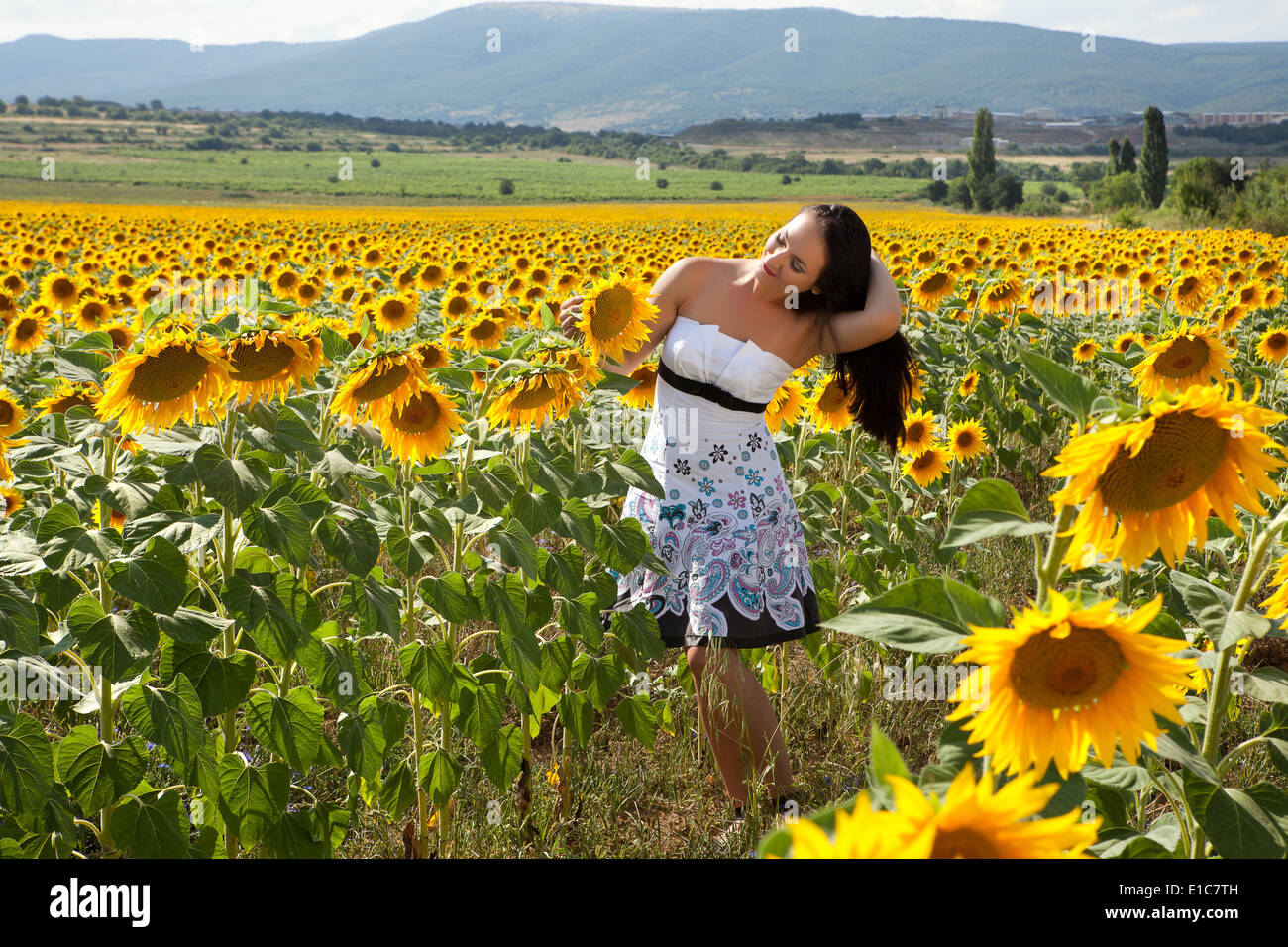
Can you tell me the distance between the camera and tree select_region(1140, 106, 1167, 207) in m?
44.7

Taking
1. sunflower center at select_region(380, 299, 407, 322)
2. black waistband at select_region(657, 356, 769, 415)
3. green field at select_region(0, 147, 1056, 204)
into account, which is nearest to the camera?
black waistband at select_region(657, 356, 769, 415)

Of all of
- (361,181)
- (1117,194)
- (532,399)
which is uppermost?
(361,181)

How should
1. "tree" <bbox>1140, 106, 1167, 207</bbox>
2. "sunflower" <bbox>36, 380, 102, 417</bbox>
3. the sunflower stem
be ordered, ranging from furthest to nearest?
"tree" <bbox>1140, 106, 1167, 207</bbox> → "sunflower" <bbox>36, 380, 102, 417</bbox> → the sunflower stem

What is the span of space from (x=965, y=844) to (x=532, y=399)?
7.16ft

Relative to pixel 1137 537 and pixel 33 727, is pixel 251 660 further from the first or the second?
pixel 1137 537

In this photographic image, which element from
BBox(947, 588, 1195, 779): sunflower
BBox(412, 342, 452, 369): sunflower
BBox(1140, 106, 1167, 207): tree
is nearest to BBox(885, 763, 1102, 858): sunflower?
BBox(947, 588, 1195, 779): sunflower

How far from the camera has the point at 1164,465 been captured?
1406mm

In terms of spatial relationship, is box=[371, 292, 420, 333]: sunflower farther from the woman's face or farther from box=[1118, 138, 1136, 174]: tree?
box=[1118, 138, 1136, 174]: tree

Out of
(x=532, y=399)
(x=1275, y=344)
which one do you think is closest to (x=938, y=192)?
(x=1275, y=344)

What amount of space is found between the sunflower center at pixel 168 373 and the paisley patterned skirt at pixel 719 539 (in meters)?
1.64

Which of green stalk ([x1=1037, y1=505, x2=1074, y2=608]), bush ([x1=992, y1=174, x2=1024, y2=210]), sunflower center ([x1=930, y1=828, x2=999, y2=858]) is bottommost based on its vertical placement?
Answer: sunflower center ([x1=930, y1=828, x2=999, y2=858])

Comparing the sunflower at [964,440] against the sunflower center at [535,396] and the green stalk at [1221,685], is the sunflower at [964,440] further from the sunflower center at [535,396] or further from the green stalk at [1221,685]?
the green stalk at [1221,685]

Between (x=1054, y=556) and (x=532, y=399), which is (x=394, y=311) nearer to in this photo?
(x=532, y=399)
